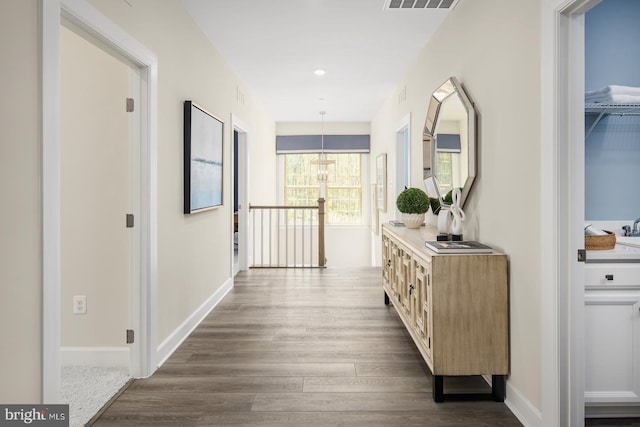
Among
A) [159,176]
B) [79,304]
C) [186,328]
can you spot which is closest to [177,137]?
[159,176]

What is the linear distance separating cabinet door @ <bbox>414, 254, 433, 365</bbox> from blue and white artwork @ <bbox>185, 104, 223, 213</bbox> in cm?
189

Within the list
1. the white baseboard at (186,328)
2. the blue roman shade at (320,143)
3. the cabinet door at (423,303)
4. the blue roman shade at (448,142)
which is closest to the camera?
the cabinet door at (423,303)

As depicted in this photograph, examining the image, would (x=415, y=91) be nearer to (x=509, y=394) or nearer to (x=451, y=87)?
(x=451, y=87)

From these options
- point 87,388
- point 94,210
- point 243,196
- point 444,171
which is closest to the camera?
point 87,388

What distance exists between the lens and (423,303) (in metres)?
2.47

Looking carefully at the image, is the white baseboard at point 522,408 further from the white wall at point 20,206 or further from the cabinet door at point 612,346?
the white wall at point 20,206

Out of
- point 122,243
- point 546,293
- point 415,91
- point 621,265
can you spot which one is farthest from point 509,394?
point 415,91

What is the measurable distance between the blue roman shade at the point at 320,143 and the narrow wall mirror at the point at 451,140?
15.5 ft

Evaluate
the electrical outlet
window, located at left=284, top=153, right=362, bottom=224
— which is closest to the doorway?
the electrical outlet

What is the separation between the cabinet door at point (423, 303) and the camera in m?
2.33

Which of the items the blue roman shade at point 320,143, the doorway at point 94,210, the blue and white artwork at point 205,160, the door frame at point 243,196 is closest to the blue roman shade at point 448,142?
the blue and white artwork at point 205,160

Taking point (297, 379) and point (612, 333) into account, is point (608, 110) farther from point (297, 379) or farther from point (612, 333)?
point (297, 379)

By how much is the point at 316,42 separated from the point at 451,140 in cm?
175

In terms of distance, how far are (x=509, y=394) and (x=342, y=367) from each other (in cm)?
100
